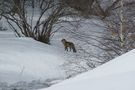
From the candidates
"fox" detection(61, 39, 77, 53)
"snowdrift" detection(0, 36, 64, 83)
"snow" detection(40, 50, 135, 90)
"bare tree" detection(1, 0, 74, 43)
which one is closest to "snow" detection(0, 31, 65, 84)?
"snowdrift" detection(0, 36, 64, 83)

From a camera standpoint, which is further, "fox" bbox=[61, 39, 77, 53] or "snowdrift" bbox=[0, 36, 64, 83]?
"fox" bbox=[61, 39, 77, 53]

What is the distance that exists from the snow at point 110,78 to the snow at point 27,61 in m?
9.84

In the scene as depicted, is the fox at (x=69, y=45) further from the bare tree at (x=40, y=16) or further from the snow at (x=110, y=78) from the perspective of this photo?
the snow at (x=110, y=78)

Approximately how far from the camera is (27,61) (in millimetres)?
15352

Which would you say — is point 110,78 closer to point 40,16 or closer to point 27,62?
point 27,62

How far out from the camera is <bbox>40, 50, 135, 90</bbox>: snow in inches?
129

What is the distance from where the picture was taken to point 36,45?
18.0 meters

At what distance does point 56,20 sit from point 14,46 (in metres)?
3.30

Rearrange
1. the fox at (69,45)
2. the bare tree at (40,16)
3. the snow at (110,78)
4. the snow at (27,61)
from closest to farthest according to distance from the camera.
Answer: the snow at (110,78) → the snow at (27,61) → the fox at (69,45) → the bare tree at (40,16)

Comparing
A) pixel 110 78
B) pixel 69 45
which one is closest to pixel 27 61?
pixel 69 45

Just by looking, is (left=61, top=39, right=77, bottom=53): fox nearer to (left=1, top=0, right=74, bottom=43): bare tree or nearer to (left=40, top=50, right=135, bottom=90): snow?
(left=1, top=0, right=74, bottom=43): bare tree

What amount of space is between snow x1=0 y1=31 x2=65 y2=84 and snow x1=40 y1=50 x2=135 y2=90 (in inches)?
387

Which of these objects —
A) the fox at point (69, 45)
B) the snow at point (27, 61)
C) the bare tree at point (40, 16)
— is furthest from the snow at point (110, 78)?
the bare tree at point (40, 16)

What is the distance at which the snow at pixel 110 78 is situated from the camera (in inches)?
129
